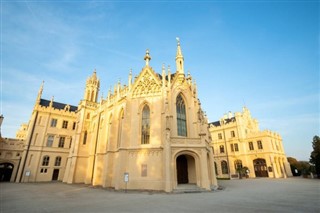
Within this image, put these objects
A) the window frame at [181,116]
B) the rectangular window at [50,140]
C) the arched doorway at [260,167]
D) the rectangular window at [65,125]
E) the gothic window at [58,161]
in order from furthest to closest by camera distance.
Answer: the arched doorway at [260,167]
the rectangular window at [65,125]
the rectangular window at [50,140]
the gothic window at [58,161]
the window frame at [181,116]

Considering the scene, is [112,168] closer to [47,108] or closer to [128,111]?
[128,111]

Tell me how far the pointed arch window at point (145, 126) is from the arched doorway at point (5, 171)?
33.3 meters

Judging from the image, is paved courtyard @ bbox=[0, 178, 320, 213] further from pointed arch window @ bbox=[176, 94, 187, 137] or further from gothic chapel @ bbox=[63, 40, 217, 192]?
pointed arch window @ bbox=[176, 94, 187, 137]

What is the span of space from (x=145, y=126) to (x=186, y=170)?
7931mm

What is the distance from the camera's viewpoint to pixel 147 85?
24.9 meters

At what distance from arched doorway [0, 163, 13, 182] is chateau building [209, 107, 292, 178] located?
2000 inches

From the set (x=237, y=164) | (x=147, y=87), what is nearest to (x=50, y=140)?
(x=147, y=87)

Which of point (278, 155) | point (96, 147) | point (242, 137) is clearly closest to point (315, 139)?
point (278, 155)

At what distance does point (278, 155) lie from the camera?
1716 inches

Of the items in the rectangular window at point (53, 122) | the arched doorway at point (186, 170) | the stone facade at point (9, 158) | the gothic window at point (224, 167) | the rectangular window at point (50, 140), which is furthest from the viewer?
the gothic window at point (224, 167)

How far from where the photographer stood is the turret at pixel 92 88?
133ft

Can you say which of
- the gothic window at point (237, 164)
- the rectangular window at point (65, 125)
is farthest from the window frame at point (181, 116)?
the gothic window at point (237, 164)

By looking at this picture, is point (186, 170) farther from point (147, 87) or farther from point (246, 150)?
point (246, 150)

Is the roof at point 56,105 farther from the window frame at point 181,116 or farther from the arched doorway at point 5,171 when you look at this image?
the window frame at point 181,116
